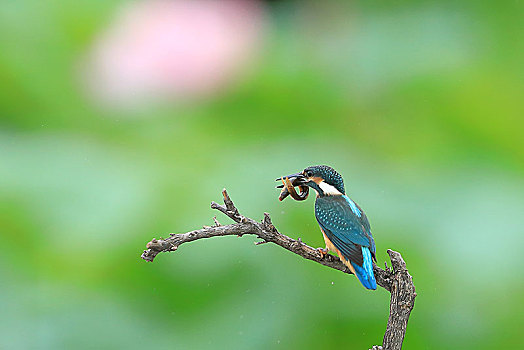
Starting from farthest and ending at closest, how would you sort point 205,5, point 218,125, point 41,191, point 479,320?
1. point 205,5
2. point 218,125
3. point 41,191
4. point 479,320

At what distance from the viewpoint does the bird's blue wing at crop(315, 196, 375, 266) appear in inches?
30.7

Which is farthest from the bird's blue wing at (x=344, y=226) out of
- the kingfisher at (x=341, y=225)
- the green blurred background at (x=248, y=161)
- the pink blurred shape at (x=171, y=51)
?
the pink blurred shape at (x=171, y=51)

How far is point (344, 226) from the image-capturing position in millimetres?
797

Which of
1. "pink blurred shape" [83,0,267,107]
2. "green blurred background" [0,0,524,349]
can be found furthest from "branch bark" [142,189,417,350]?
"pink blurred shape" [83,0,267,107]

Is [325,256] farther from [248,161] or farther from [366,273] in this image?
[248,161]

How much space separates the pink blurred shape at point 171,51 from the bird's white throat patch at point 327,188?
0.99m

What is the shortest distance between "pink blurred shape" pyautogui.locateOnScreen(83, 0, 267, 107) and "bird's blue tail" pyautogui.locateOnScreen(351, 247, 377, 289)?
1094 millimetres

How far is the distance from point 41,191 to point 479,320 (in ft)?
3.75

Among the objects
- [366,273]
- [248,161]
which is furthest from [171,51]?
[366,273]

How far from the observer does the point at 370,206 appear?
1.52 metres

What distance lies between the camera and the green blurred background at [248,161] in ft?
4.68

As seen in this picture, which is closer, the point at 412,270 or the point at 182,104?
the point at 412,270

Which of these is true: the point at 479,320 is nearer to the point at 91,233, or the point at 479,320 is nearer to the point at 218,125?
the point at 218,125

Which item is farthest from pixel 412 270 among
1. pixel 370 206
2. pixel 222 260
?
pixel 222 260
